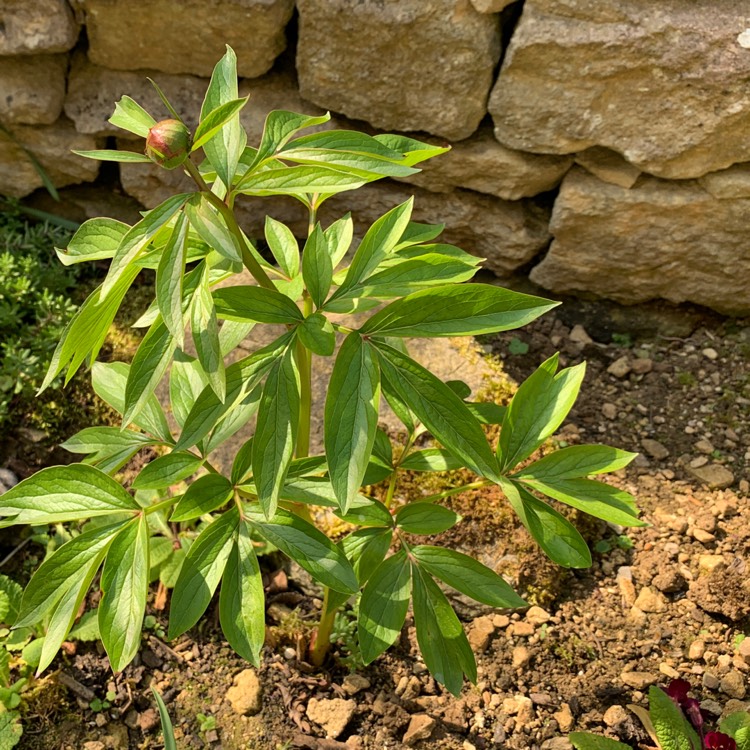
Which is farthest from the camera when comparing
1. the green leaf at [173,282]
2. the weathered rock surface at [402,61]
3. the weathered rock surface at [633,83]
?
the weathered rock surface at [402,61]

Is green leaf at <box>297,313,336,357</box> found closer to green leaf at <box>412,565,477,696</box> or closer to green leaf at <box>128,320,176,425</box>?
green leaf at <box>128,320,176,425</box>

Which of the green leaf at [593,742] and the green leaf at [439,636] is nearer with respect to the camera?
the green leaf at [439,636]

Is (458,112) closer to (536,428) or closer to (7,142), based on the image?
(536,428)

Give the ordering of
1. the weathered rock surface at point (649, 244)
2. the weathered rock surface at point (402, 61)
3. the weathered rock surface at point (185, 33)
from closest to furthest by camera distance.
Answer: the weathered rock surface at point (402, 61)
the weathered rock surface at point (185, 33)
the weathered rock surface at point (649, 244)

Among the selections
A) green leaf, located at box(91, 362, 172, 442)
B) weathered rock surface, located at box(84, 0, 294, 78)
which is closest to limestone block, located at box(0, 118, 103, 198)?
weathered rock surface, located at box(84, 0, 294, 78)

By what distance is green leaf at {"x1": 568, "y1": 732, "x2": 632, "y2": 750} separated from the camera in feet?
5.47

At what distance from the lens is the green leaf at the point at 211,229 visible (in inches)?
42.8

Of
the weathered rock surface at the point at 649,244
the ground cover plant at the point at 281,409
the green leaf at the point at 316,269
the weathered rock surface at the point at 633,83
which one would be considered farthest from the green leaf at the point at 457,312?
the weathered rock surface at the point at 649,244

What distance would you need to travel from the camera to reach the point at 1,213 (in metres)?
3.03

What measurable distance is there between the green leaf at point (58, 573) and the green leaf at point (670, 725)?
1.18 m

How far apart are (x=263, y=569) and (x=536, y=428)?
1.04 m

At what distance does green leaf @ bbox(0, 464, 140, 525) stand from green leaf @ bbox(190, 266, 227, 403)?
0.38 meters

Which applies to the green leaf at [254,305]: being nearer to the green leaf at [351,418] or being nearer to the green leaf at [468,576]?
the green leaf at [351,418]

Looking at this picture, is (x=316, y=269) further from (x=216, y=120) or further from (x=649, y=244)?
(x=649, y=244)
